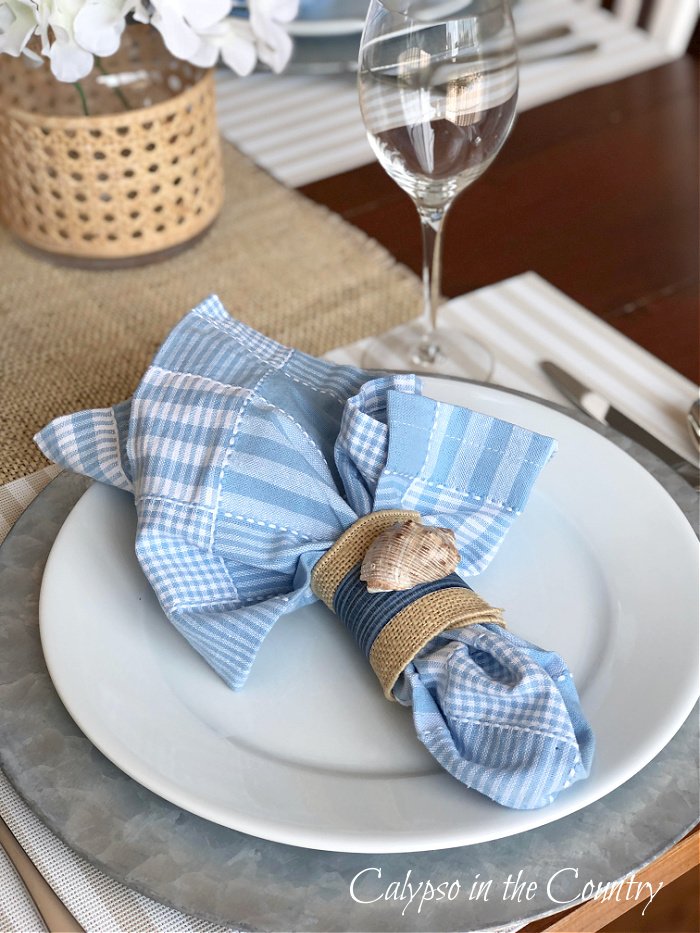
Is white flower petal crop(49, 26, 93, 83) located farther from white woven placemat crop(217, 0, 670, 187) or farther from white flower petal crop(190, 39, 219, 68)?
white woven placemat crop(217, 0, 670, 187)

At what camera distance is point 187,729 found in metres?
0.40

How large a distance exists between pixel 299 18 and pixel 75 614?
2.28 feet

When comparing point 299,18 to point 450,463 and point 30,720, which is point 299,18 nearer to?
point 450,463

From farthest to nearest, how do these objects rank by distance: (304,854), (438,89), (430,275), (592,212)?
(592,212)
(430,275)
(438,89)
(304,854)

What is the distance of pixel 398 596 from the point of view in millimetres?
415

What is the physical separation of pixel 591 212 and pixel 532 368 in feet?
0.74

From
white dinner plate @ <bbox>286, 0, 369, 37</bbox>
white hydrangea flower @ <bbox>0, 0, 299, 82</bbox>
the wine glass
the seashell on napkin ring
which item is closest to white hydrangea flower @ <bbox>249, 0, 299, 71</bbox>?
white hydrangea flower @ <bbox>0, 0, 299, 82</bbox>

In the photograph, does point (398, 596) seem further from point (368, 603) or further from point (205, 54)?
point (205, 54)

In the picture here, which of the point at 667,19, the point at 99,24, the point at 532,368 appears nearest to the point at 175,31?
the point at 99,24

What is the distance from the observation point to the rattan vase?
2.27ft

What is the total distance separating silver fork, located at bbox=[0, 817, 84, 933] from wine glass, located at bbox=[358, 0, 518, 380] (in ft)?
1.25

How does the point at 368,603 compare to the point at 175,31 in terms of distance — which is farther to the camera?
the point at 175,31

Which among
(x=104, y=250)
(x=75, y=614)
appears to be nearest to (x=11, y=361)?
(x=104, y=250)

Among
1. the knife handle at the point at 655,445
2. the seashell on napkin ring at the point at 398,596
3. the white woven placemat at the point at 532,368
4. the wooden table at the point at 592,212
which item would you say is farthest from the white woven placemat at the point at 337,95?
the seashell on napkin ring at the point at 398,596
